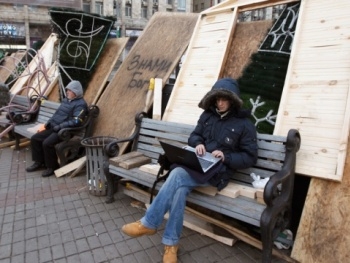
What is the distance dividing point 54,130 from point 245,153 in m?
3.33

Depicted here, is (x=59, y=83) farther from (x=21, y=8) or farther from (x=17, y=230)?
(x=21, y=8)

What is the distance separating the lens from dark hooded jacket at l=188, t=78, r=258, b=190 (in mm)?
2918

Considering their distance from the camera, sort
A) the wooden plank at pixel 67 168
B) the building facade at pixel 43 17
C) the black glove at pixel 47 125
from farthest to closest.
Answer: the building facade at pixel 43 17 < the black glove at pixel 47 125 < the wooden plank at pixel 67 168

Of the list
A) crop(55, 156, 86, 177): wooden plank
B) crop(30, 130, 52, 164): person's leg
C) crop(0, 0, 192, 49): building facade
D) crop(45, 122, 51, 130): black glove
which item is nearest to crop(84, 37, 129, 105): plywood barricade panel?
crop(45, 122, 51, 130): black glove

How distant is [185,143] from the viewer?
12.2 ft

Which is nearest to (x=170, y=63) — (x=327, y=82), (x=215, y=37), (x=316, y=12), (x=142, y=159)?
(x=215, y=37)

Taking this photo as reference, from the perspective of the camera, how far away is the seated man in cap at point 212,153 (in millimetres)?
2762

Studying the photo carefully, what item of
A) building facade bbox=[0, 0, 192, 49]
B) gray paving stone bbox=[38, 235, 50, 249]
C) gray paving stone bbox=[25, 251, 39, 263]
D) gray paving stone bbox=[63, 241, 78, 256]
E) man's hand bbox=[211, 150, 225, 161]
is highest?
building facade bbox=[0, 0, 192, 49]

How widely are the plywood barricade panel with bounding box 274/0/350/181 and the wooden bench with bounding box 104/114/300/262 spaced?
218 mm

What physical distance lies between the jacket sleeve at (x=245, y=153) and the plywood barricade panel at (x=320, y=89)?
42 centimetres

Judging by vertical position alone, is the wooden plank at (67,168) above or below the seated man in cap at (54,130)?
below

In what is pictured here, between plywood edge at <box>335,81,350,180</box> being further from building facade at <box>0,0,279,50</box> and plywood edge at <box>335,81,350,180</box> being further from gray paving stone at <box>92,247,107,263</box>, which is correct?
building facade at <box>0,0,279,50</box>

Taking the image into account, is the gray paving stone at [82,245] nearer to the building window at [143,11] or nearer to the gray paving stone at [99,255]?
the gray paving stone at [99,255]

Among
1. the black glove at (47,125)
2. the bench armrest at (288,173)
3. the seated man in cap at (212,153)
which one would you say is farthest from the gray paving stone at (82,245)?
the black glove at (47,125)
